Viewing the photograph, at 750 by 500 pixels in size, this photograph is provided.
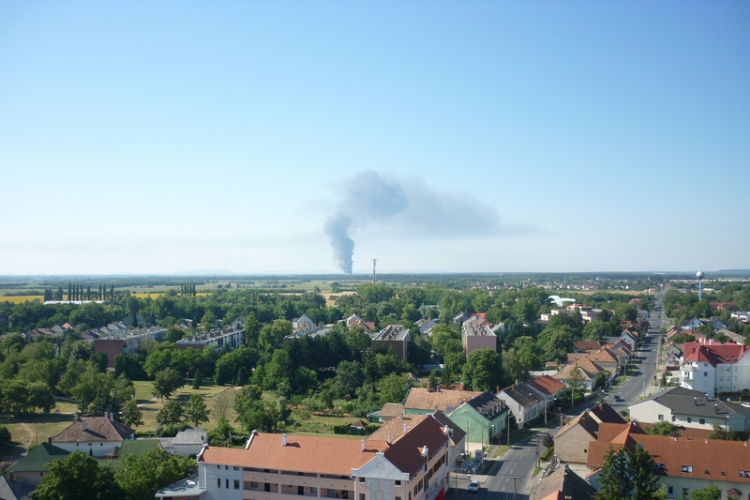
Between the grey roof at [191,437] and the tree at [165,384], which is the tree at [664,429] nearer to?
the grey roof at [191,437]

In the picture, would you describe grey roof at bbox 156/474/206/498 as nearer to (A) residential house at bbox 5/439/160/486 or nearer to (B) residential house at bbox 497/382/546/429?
(A) residential house at bbox 5/439/160/486

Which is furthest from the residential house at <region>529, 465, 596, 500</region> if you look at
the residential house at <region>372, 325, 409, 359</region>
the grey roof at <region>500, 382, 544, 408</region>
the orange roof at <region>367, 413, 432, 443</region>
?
the residential house at <region>372, 325, 409, 359</region>

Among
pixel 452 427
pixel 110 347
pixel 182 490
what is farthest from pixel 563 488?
pixel 110 347

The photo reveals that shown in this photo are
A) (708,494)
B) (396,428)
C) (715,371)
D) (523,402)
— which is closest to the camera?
(708,494)

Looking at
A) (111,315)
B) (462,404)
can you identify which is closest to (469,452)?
(462,404)

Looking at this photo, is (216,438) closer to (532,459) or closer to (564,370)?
(532,459)

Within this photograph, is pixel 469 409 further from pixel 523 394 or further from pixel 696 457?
pixel 696 457
